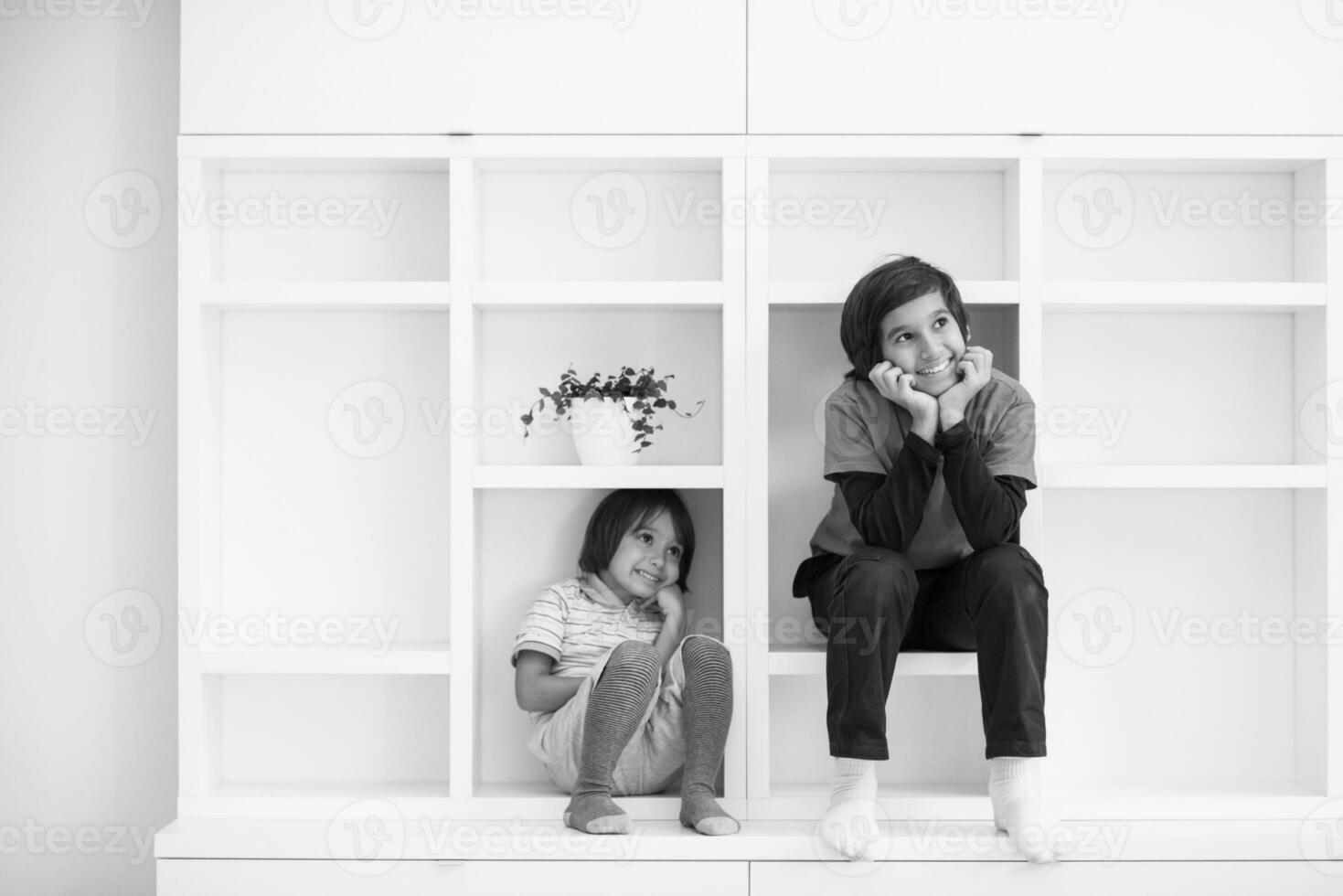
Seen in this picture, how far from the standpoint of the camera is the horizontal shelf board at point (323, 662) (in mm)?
1697

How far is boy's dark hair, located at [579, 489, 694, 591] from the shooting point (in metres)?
1.79

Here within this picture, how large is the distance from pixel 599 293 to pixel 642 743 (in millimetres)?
727

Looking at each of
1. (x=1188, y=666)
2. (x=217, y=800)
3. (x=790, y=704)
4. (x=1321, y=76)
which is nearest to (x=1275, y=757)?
(x=1188, y=666)

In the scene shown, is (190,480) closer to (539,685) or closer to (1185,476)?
(539,685)

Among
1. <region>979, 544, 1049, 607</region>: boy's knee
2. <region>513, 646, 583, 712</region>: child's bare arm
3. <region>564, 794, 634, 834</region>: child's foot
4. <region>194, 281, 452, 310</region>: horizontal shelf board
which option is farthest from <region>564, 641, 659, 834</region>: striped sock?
<region>194, 281, 452, 310</region>: horizontal shelf board

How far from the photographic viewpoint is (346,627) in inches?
73.7

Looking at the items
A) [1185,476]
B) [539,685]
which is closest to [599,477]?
[539,685]

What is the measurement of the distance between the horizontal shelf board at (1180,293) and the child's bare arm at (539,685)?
100cm

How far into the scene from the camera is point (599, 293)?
173 centimetres

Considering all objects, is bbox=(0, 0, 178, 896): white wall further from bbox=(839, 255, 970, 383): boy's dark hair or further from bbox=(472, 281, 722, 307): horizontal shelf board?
bbox=(839, 255, 970, 383): boy's dark hair

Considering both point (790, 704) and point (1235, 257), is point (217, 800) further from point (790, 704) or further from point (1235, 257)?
point (1235, 257)

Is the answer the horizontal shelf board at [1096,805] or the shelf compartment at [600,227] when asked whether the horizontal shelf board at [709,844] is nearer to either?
the horizontal shelf board at [1096,805]

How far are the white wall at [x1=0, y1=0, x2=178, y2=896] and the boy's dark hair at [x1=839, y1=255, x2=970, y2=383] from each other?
1.21 m

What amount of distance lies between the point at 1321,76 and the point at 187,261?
1873 mm
